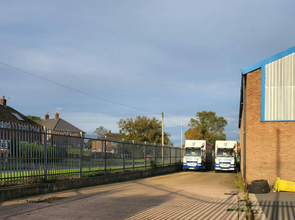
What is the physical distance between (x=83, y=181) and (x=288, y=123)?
9.92 meters

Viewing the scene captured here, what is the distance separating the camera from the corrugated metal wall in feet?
49.3

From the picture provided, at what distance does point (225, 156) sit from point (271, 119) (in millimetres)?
17230

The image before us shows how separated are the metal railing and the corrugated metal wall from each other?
28.8 ft

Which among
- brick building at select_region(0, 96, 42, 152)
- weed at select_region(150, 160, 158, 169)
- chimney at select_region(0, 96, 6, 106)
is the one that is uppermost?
chimney at select_region(0, 96, 6, 106)

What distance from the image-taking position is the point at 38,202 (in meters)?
10.2

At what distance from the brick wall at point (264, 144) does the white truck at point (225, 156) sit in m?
16.2

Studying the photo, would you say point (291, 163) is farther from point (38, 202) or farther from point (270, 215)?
point (38, 202)

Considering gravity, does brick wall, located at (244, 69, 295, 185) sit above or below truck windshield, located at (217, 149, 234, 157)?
above

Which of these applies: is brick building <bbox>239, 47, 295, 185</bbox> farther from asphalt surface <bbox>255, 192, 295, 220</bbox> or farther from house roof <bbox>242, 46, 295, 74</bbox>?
asphalt surface <bbox>255, 192, 295, 220</bbox>

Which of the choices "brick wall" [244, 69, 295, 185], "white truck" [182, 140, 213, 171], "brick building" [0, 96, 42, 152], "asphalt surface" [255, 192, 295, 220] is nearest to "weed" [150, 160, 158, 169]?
"white truck" [182, 140, 213, 171]

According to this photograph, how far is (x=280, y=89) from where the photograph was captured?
1520 cm

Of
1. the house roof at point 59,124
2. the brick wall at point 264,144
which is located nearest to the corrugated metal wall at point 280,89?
the brick wall at point 264,144

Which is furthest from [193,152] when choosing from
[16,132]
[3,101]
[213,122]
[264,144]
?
[213,122]

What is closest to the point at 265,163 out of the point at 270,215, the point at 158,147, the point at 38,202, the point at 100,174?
the point at 270,215
